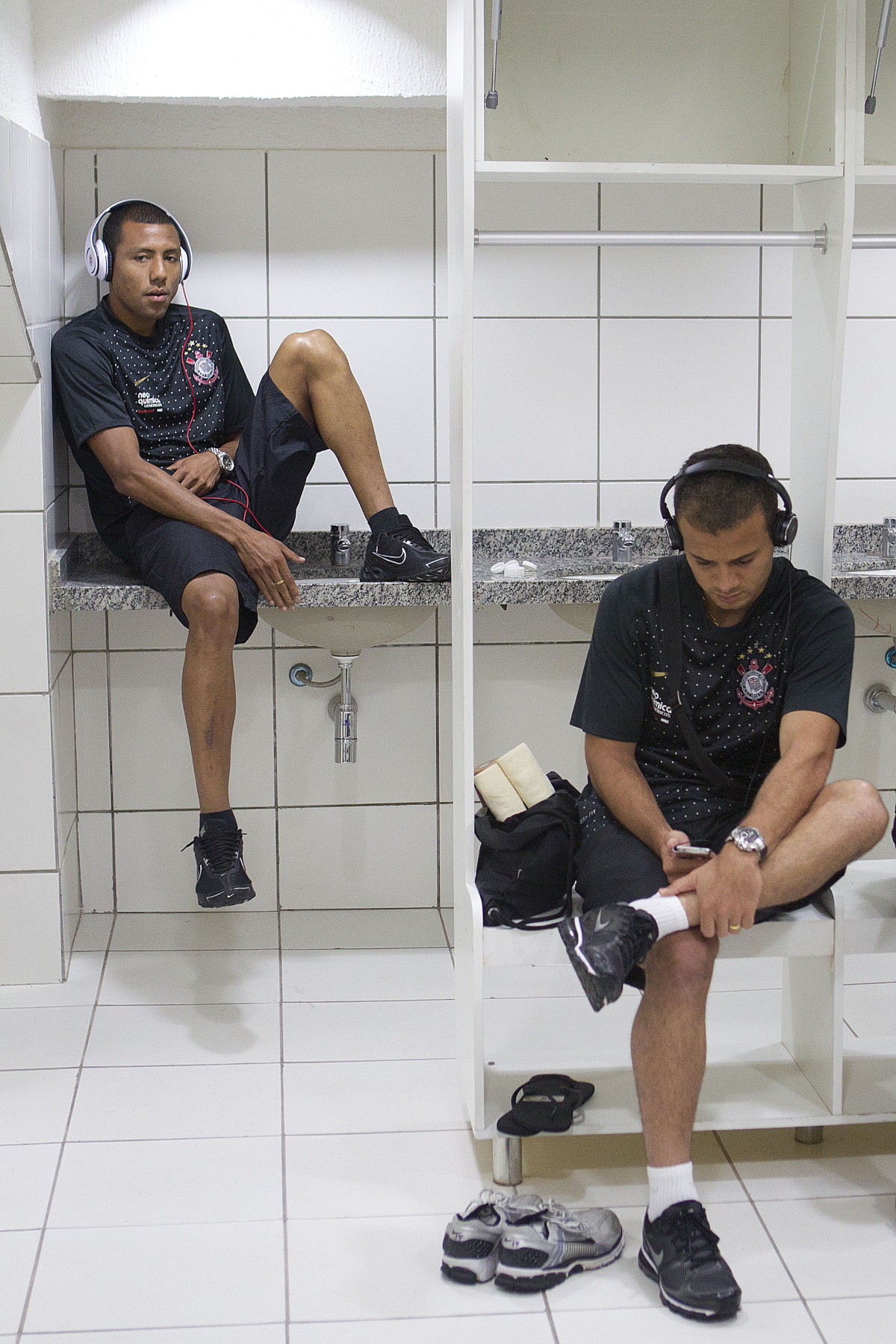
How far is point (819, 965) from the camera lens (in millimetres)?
2197

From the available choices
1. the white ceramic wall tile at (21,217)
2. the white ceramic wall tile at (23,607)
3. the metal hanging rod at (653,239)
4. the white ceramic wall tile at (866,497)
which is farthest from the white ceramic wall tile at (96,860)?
the white ceramic wall tile at (866,497)

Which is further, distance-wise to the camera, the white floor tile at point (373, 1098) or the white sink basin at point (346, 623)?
the white sink basin at point (346, 623)

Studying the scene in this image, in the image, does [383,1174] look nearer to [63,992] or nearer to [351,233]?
[63,992]

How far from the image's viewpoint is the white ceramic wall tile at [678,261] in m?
3.16

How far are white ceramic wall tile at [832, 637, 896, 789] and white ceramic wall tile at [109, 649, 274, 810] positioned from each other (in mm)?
1450

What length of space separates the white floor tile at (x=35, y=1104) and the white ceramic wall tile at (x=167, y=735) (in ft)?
3.00

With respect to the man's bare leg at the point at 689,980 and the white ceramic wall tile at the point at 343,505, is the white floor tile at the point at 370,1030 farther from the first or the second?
the white ceramic wall tile at the point at 343,505

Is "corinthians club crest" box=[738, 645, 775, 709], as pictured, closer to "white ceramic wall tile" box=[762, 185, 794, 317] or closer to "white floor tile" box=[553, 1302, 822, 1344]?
"white floor tile" box=[553, 1302, 822, 1344]

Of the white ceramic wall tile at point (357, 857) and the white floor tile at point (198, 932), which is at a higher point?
the white ceramic wall tile at point (357, 857)

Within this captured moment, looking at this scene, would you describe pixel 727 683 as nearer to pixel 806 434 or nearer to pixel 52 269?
pixel 806 434

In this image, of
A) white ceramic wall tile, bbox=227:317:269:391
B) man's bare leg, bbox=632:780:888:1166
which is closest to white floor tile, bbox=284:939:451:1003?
man's bare leg, bbox=632:780:888:1166

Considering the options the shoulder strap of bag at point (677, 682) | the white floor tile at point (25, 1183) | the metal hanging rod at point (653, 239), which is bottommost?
the white floor tile at point (25, 1183)

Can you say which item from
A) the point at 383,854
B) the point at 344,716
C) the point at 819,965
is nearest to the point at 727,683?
the point at 819,965

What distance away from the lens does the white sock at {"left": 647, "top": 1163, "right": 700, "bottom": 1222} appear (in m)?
1.87
